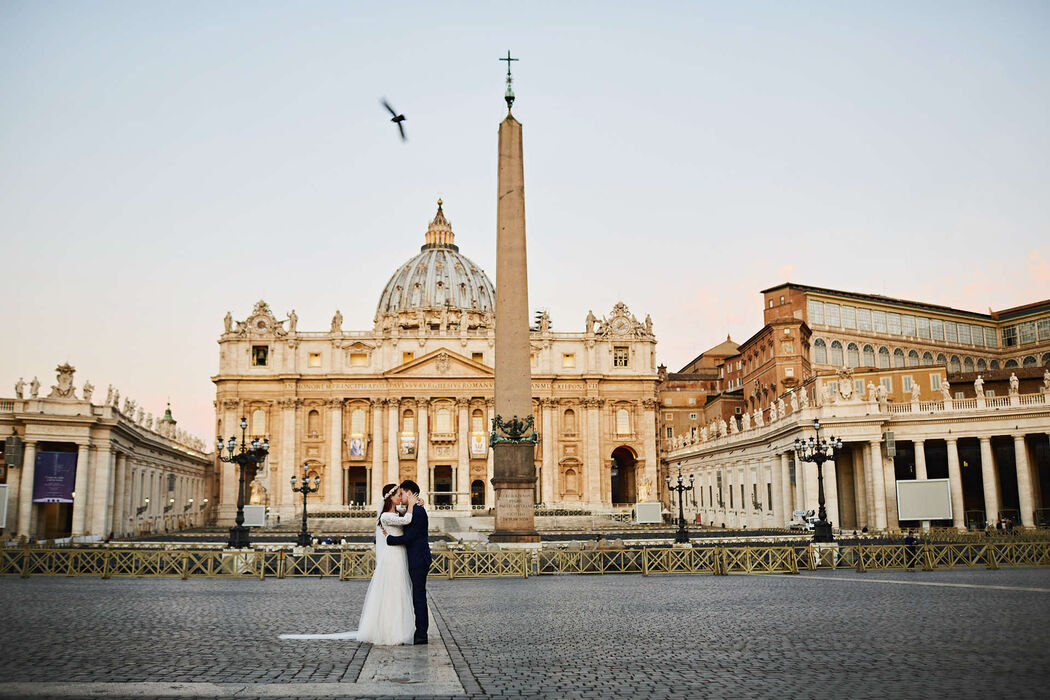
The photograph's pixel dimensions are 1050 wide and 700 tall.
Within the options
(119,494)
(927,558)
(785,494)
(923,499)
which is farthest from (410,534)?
(119,494)

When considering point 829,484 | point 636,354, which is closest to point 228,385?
point 636,354

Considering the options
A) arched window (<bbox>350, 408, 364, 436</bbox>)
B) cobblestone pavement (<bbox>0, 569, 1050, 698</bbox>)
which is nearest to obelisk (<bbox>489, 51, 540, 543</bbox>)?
cobblestone pavement (<bbox>0, 569, 1050, 698</bbox>)

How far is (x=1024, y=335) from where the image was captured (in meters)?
75.6

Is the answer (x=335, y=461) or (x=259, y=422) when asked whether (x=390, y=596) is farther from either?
(x=259, y=422)

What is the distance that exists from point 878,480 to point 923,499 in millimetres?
3755

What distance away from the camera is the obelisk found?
Answer: 74.8ft

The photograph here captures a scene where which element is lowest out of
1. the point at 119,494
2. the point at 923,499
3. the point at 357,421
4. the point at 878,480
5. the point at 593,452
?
the point at 923,499

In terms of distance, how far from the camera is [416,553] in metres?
10.5

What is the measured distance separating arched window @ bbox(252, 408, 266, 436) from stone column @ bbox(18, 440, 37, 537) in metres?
40.2

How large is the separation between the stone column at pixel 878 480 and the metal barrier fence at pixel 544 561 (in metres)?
16.9

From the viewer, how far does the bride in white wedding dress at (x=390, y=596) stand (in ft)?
33.6

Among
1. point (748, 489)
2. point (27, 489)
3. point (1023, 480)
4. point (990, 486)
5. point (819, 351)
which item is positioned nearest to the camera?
point (27, 489)

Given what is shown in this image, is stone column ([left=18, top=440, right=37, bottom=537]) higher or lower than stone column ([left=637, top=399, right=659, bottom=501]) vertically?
lower

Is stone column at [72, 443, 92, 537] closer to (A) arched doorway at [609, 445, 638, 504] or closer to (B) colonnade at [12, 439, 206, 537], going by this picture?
(B) colonnade at [12, 439, 206, 537]
